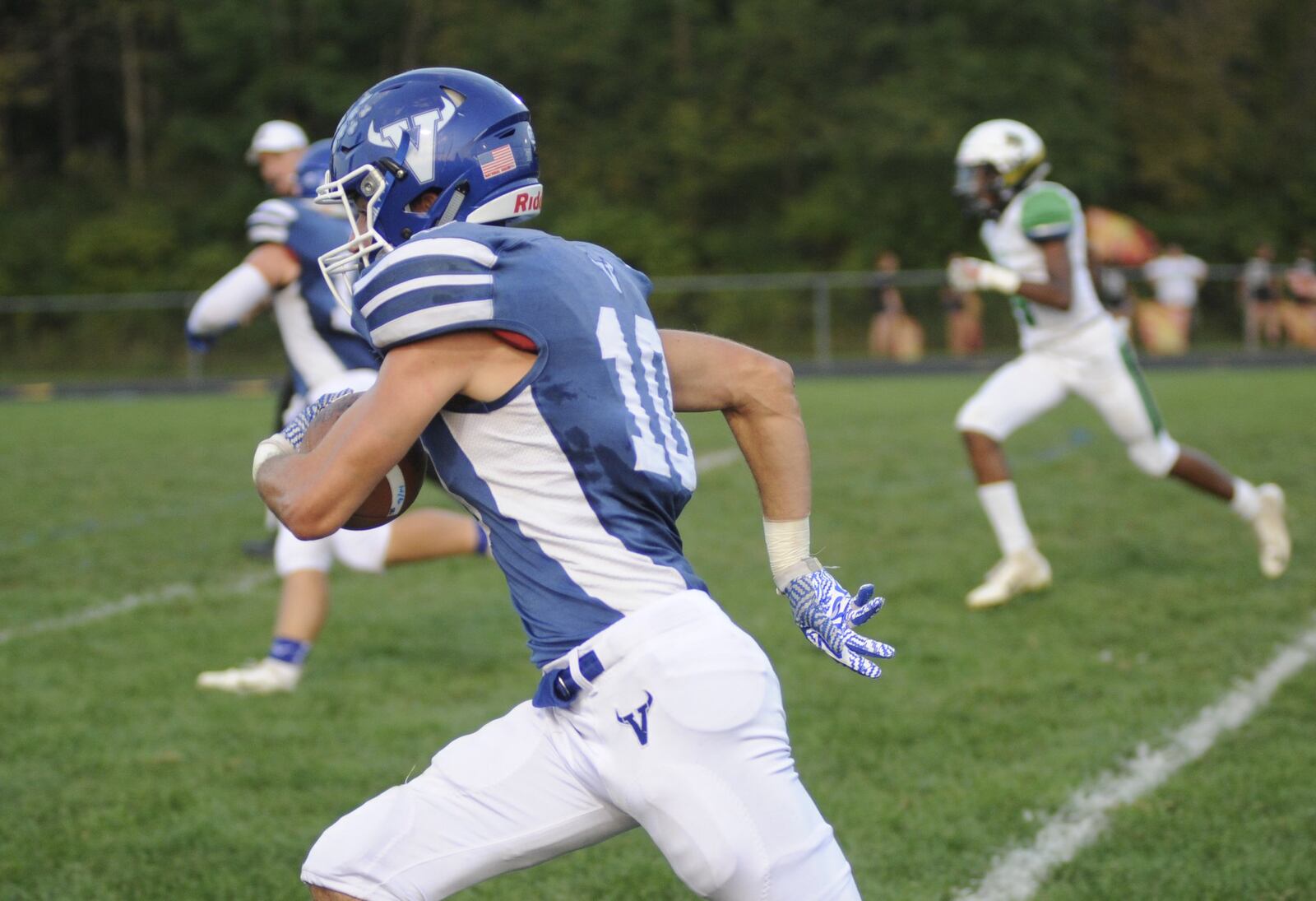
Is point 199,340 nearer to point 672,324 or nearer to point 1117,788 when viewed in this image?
point 1117,788

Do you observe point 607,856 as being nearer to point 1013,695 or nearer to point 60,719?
point 1013,695

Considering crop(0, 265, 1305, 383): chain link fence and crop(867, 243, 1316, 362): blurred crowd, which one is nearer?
crop(0, 265, 1305, 383): chain link fence

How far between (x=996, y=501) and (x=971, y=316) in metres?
16.9

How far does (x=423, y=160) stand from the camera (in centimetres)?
237

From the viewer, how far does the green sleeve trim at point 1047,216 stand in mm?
6688

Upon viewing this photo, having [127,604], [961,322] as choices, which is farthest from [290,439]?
[961,322]

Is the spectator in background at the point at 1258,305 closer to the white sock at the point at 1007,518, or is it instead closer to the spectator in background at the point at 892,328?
the spectator in background at the point at 892,328

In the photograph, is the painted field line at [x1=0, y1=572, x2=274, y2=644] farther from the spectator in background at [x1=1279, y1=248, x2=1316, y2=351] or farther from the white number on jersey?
the spectator in background at [x1=1279, y1=248, x2=1316, y2=351]

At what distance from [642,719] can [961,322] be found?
21.5m

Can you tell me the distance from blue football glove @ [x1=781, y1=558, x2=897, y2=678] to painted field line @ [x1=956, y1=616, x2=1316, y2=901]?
4.45 feet

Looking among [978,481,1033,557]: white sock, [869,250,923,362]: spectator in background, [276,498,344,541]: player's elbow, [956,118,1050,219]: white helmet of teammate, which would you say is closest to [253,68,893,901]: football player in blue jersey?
[276,498,344,541]: player's elbow

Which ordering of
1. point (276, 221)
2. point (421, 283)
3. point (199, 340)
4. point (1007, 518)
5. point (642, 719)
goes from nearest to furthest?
point (421, 283)
point (642, 719)
point (276, 221)
point (199, 340)
point (1007, 518)

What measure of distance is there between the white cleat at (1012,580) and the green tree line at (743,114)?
2433cm

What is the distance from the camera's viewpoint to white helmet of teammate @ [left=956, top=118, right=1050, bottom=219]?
6926 millimetres
